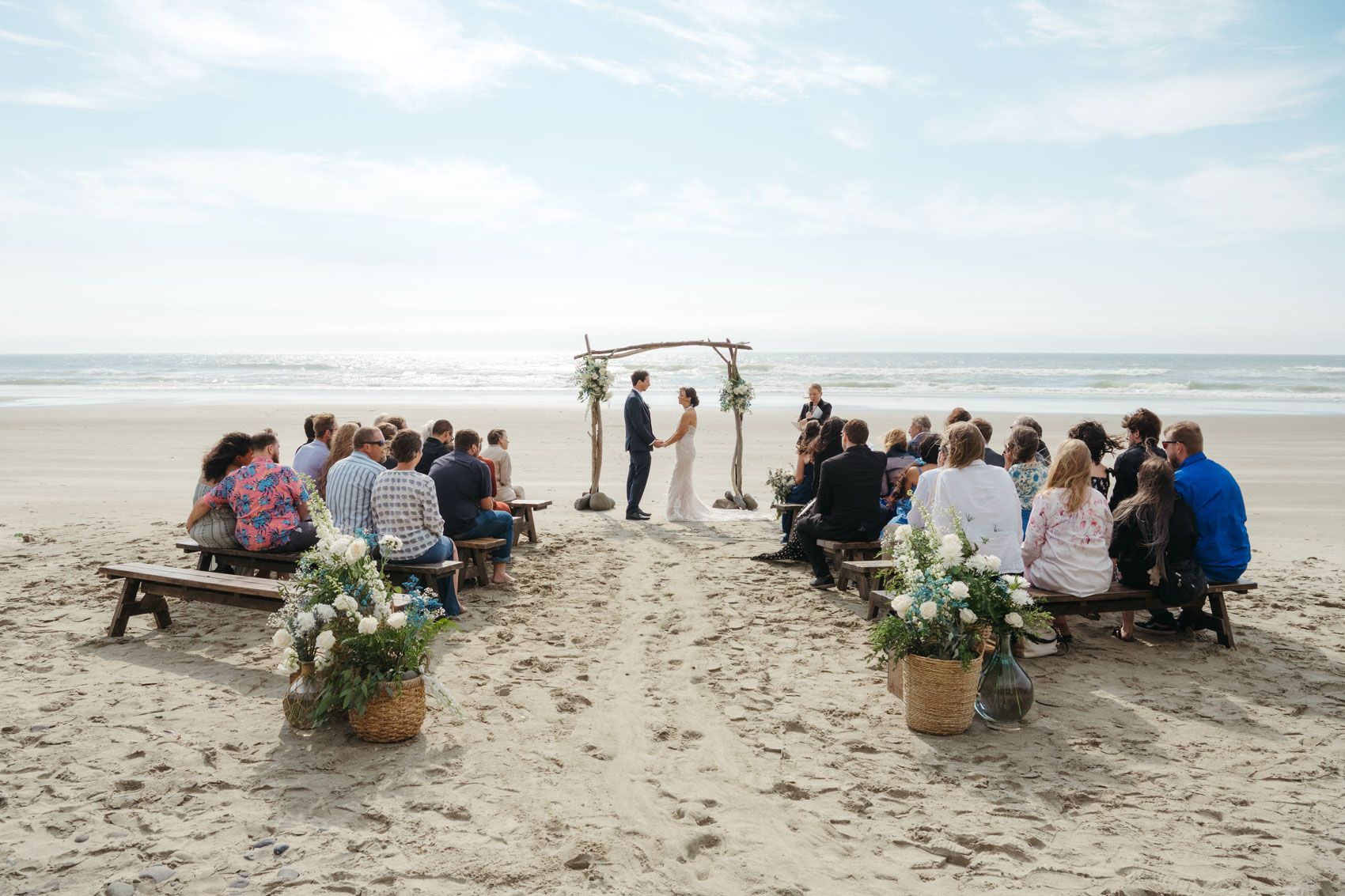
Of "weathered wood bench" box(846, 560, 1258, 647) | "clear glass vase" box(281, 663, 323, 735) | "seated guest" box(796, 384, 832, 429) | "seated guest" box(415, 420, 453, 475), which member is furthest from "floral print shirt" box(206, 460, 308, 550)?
"seated guest" box(796, 384, 832, 429)

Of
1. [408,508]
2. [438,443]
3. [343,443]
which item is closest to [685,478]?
[438,443]

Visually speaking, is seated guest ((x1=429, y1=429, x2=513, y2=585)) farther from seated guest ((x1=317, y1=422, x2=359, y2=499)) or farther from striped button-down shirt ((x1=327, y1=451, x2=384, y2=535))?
striped button-down shirt ((x1=327, y1=451, x2=384, y2=535))

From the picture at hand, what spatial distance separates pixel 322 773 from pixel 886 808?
2533 millimetres

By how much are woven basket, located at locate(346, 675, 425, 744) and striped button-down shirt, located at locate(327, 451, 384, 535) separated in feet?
7.87

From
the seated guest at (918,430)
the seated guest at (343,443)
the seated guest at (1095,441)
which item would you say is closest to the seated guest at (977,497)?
the seated guest at (1095,441)

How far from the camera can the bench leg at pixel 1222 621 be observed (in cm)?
593

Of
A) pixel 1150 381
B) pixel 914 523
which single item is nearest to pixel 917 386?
pixel 1150 381

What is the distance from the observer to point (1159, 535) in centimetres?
570

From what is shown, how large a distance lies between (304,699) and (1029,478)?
16.7ft

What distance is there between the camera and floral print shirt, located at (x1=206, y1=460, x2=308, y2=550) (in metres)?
Result: 6.57

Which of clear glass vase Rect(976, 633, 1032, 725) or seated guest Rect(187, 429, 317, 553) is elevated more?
seated guest Rect(187, 429, 317, 553)

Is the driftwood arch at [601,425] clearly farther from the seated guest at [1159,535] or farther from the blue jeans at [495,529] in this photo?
the seated guest at [1159,535]

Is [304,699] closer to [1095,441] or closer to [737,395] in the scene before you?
[1095,441]

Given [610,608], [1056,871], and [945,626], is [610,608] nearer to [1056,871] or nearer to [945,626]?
[945,626]
